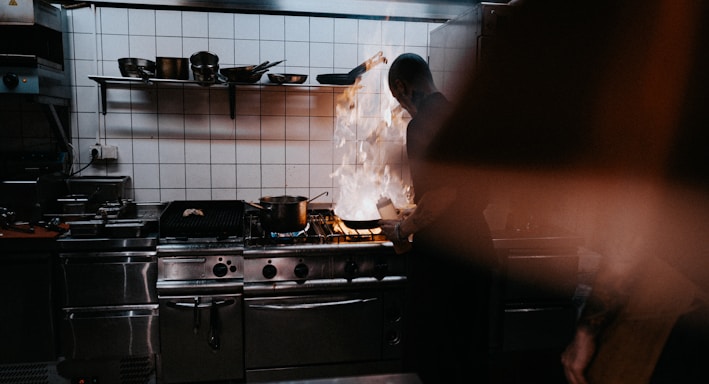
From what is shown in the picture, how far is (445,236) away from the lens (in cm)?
193

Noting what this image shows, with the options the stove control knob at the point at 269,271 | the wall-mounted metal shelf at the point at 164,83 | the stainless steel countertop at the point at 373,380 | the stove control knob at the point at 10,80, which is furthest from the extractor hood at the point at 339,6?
the stainless steel countertop at the point at 373,380

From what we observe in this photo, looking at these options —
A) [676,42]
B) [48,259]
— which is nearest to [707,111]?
[676,42]

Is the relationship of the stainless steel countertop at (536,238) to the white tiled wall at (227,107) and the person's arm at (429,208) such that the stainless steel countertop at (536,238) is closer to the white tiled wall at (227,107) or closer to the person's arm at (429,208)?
the person's arm at (429,208)

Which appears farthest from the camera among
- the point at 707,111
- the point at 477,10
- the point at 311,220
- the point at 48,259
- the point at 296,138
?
the point at 296,138

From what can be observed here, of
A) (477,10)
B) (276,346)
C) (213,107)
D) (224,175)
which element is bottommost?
(276,346)

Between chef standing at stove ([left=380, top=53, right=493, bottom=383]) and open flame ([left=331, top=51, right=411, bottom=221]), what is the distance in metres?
1.09

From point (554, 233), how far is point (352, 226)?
1107 mm

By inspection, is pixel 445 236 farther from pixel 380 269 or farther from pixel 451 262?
pixel 380 269

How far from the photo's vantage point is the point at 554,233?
2.58m

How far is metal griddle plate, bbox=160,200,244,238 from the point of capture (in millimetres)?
2338

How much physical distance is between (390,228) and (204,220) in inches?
39.8

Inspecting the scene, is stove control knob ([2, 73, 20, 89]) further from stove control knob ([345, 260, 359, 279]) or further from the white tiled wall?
stove control knob ([345, 260, 359, 279])

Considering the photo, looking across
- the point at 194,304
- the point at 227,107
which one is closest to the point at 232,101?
the point at 227,107

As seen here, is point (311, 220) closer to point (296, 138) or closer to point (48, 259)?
point (296, 138)
